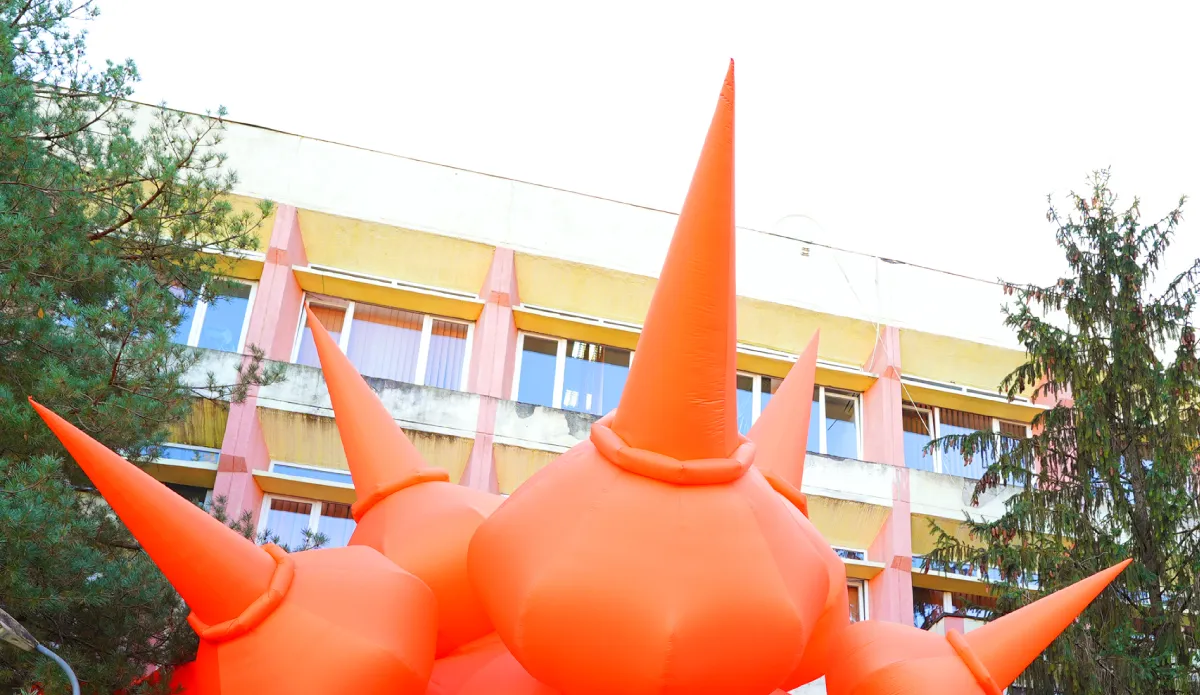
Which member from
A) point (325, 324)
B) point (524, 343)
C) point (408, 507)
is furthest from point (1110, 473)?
point (325, 324)

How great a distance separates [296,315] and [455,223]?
2.40 metres

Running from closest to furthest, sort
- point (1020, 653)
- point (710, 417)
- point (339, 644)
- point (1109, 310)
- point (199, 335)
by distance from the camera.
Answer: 1. point (710, 417)
2. point (339, 644)
3. point (1020, 653)
4. point (1109, 310)
5. point (199, 335)

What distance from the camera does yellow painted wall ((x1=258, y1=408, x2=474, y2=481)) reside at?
501 inches

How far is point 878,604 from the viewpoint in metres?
13.9

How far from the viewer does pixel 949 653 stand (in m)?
5.72

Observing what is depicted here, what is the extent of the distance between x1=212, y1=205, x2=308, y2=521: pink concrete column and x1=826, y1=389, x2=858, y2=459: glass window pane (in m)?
7.65

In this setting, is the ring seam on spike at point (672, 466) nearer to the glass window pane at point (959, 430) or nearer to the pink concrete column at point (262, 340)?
the pink concrete column at point (262, 340)

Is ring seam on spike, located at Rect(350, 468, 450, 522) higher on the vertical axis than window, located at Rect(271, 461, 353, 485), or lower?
lower

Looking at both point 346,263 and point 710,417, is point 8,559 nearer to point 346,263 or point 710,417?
point 710,417

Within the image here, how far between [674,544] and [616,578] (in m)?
0.27

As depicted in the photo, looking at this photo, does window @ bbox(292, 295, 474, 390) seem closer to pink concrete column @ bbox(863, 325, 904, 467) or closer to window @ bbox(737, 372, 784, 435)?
window @ bbox(737, 372, 784, 435)

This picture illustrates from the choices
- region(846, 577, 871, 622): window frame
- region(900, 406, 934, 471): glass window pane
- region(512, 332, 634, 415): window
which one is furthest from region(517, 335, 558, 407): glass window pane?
region(900, 406, 934, 471): glass window pane

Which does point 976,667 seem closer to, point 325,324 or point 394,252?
point 394,252

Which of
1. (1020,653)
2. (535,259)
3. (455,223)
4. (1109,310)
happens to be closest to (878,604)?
(1109,310)
